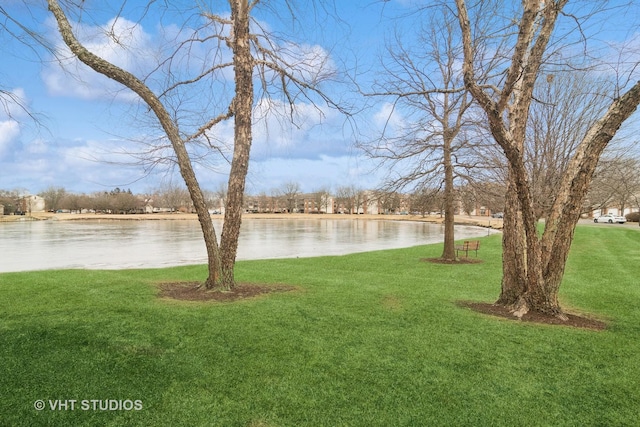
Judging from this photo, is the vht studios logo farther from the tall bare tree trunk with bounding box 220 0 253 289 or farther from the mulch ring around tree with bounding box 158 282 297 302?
the tall bare tree trunk with bounding box 220 0 253 289

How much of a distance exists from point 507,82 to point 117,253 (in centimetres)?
2061

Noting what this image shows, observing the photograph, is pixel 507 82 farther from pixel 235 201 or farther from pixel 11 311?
pixel 11 311

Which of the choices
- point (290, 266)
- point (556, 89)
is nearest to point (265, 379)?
point (290, 266)

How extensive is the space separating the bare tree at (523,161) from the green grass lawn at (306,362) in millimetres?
943

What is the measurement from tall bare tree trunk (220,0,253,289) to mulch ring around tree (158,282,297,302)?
0.36m

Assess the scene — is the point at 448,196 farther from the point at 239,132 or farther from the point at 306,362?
the point at 306,362

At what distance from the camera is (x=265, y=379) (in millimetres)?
4305

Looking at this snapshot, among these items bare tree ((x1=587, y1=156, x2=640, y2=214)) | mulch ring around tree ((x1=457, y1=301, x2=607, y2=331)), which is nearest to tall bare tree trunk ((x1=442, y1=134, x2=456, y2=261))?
bare tree ((x1=587, y1=156, x2=640, y2=214))

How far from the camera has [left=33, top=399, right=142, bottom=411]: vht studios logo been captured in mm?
3639

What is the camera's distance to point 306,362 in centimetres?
479

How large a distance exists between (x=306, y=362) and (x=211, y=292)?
14.6 ft

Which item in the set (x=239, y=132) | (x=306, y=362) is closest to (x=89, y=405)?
(x=306, y=362)

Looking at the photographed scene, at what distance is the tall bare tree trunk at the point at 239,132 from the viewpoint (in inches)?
346

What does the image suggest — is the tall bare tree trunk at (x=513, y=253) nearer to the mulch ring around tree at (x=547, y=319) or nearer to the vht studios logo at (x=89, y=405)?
the mulch ring around tree at (x=547, y=319)
